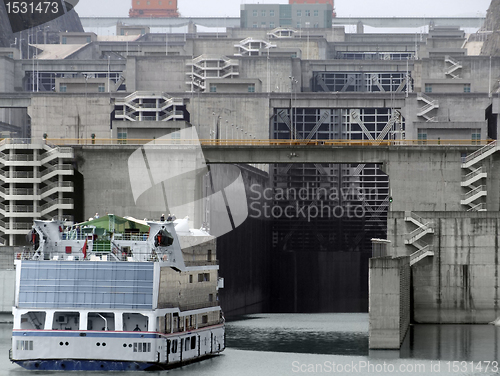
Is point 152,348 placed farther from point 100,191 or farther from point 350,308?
point 350,308

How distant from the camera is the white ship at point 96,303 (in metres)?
57.7

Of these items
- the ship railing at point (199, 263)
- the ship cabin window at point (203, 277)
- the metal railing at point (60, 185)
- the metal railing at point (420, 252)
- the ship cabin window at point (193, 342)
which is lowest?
the ship cabin window at point (193, 342)

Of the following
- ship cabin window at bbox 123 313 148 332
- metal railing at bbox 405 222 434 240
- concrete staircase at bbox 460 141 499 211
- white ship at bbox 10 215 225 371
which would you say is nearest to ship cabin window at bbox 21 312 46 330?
white ship at bbox 10 215 225 371

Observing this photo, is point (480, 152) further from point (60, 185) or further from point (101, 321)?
point (101, 321)

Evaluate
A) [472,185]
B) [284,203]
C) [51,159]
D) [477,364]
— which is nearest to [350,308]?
[284,203]

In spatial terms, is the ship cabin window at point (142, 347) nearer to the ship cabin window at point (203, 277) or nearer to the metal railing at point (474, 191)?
the ship cabin window at point (203, 277)

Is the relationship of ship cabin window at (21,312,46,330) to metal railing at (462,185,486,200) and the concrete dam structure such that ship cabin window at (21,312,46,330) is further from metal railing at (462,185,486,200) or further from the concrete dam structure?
metal railing at (462,185,486,200)

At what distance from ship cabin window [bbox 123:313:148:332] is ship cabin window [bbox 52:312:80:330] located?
2.67 m

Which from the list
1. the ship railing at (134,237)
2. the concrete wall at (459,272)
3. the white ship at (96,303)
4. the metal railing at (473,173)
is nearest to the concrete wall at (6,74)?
the metal railing at (473,173)

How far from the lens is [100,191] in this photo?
105 metres

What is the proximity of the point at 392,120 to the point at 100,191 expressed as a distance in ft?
165

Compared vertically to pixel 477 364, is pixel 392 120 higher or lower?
higher

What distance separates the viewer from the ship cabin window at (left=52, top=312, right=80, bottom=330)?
58.4m

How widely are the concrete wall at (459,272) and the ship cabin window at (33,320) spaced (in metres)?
42.2
